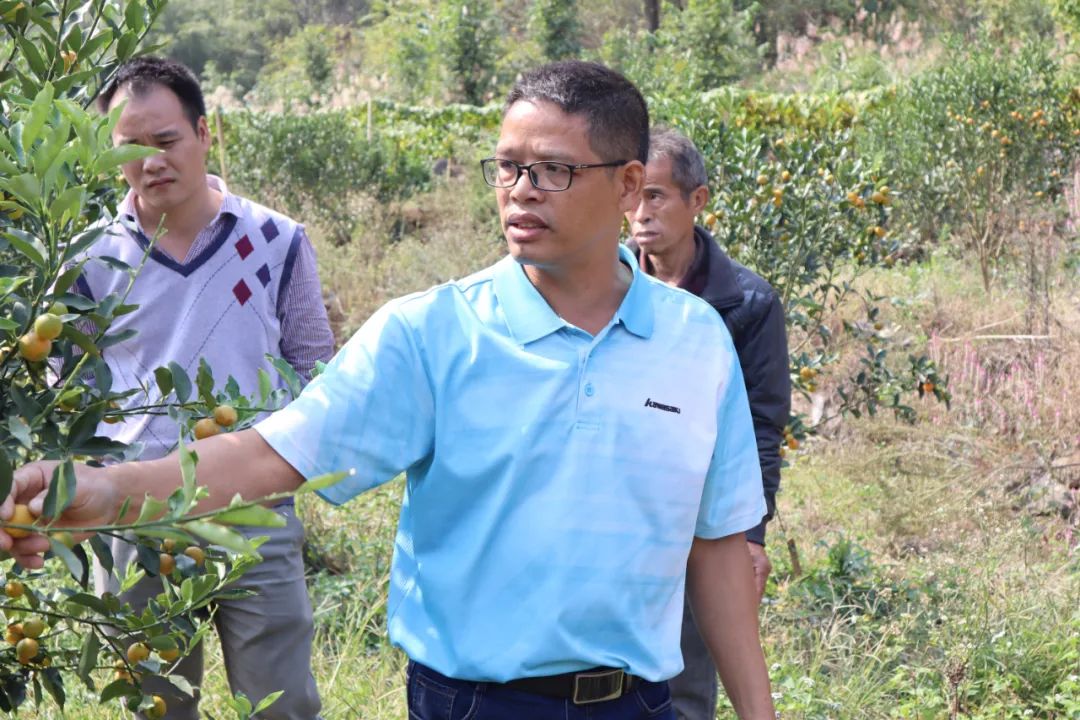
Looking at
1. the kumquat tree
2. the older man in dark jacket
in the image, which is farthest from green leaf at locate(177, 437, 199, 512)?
the older man in dark jacket

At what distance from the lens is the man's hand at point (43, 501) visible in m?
1.28

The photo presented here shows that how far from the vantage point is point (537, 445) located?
73.9 inches

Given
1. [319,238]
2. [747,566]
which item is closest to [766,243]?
[747,566]

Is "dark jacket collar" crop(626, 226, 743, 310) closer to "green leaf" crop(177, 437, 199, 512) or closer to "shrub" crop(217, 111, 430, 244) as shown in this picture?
"green leaf" crop(177, 437, 199, 512)

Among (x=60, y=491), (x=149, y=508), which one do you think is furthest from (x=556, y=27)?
(x=149, y=508)

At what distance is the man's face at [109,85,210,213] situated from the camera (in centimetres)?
293

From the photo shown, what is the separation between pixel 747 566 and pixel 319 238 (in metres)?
7.70

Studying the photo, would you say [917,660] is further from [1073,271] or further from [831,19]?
[831,19]

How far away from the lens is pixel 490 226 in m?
10.1

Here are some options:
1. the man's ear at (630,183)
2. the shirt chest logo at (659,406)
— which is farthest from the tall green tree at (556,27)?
the shirt chest logo at (659,406)

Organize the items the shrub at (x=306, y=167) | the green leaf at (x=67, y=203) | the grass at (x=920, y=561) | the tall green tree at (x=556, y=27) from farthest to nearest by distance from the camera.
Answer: the tall green tree at (x=556, y=27)
the shrub at (x=306, y=167)
the grass at (x=920, y=561)
the green leaf at (x=67, y=203)

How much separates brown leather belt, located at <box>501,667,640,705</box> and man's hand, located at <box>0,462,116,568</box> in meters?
0.67

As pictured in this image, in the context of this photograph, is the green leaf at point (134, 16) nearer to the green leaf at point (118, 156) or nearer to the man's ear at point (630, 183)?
the green leaf at point (118, 156)

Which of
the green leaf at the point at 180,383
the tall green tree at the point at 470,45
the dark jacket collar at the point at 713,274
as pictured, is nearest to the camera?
the green leaf at the point at 180,383
